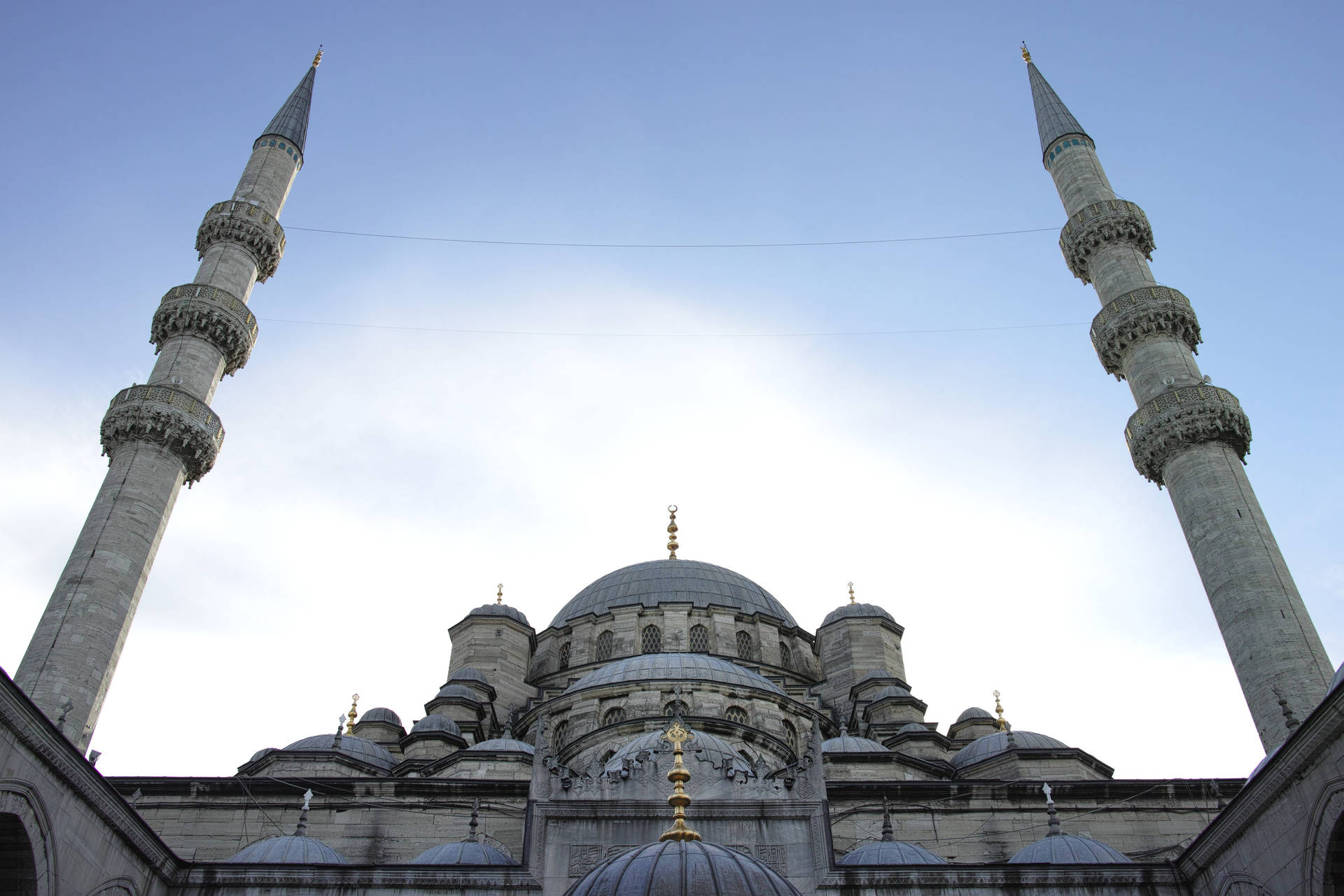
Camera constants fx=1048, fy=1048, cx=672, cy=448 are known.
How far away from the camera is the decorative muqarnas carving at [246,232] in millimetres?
21312

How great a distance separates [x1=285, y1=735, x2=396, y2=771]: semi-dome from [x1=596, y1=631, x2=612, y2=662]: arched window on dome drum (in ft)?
21.7

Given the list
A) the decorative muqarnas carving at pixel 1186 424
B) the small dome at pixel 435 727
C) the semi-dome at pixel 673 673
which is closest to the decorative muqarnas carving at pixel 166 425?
the small dome at pixel 435 727

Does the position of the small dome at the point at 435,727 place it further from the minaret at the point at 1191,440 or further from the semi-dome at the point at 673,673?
the minaret at the point at 1191,440

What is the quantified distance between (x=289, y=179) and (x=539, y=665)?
12971mm

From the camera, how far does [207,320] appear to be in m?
19.4

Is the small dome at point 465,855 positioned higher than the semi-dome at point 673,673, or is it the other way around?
the semi-dome at point 673,673

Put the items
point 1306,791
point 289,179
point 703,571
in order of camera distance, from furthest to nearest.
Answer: point 703,571, point 289,179, point 1306,791

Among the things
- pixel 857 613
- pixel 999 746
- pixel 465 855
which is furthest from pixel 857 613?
pixel 465 855

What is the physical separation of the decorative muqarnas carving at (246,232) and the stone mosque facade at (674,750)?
7cm

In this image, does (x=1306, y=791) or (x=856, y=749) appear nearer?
(x=1306, y=791)

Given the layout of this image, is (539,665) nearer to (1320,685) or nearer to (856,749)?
(856,749)

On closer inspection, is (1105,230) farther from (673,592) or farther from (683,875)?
(683,875)

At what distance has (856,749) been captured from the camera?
1816 cm

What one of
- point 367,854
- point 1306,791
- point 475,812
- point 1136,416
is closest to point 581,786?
point 475,812
